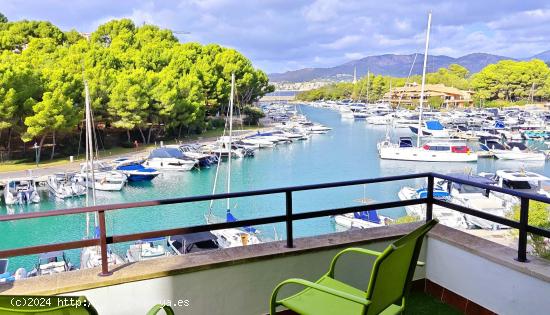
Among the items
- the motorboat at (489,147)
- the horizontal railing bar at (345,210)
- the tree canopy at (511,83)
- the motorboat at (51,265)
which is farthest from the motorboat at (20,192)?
the tree canopy at (511,83)

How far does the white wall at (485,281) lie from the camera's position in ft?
7.72

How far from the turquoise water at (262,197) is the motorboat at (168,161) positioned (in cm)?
67

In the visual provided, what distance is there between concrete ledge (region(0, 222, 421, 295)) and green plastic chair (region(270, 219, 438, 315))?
2.10 ft

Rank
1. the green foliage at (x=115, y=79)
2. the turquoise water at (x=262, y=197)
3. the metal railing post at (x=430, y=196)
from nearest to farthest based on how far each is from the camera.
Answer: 1. the metal railing post at (x=430, y=196)
2. the turquoise water at (x=262, y=197)
3. the green foliage at (x=115, y=79)

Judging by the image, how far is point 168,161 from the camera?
27.4 meters

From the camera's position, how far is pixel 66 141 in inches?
1174

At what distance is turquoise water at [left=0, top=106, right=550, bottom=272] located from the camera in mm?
16141

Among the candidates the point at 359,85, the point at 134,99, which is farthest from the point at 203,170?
the point at 359,85

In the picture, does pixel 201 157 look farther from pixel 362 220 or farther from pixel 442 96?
pixel 442 96

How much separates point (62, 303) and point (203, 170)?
27.7 metres

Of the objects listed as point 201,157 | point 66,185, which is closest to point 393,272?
point 66,185

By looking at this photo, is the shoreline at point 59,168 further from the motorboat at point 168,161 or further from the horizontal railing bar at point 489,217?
the horizontal railing bar at point 489,217

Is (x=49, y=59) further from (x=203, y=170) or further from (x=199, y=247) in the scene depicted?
(x=199, y=247)

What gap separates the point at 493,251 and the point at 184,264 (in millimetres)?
1809
